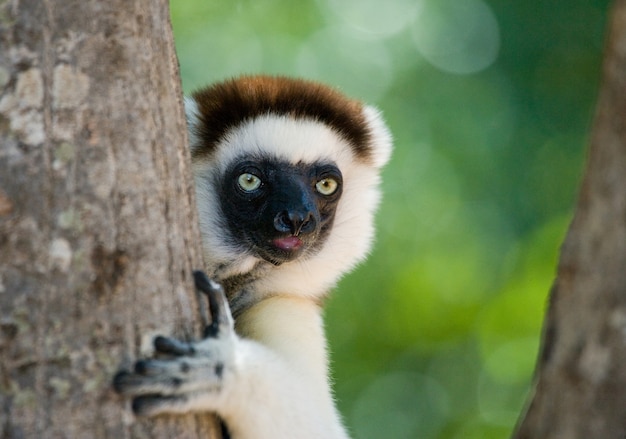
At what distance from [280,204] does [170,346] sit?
5.61 feet

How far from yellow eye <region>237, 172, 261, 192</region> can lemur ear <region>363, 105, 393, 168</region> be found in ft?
2.94

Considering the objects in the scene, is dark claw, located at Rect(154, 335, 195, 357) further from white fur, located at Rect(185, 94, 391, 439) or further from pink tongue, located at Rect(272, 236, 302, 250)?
pink tongue, located at Rect(272, 236, 302, 250)

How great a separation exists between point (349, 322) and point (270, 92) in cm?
572

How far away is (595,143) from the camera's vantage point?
1768 millimetres

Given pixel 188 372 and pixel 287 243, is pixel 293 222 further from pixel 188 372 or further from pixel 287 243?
pixel 188 372

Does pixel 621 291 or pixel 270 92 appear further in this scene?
pixel 270 92

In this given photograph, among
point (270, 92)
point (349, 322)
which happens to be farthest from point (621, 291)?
point (349, 322)

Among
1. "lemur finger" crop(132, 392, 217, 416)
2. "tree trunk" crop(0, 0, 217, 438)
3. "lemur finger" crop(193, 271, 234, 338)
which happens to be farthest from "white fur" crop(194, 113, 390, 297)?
"tree trunk" crop(0, 0, 217, 438)

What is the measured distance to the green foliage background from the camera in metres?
9.61

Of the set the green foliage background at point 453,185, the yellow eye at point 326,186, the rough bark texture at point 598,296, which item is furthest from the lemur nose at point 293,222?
the green foliage background at point 453,185

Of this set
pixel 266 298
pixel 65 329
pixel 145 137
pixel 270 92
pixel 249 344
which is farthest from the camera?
pixel 270 92

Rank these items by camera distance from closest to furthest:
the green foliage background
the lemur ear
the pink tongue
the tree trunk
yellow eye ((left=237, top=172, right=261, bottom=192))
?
the tree trunk < the pink tongue < yellow eye ((left=237, top=172, right=261, bottom=192)) < the lemur ear < the green foliage background

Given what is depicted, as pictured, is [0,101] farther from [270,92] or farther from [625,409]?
[270,92]

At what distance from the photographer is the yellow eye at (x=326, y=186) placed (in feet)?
14.3
